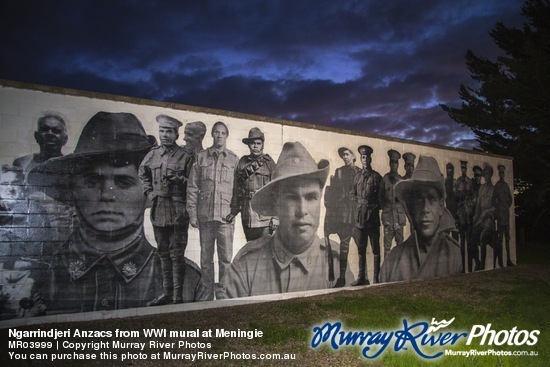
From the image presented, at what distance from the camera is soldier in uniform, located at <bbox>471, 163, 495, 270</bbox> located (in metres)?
12.5

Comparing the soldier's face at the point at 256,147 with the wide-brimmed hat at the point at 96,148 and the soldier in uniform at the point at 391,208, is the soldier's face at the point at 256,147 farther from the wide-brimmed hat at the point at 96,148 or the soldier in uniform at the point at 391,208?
the soldier in uniform at the point at 391,208

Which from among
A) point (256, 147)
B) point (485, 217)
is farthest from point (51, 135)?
point (485, 217)

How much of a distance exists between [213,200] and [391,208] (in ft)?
16.4

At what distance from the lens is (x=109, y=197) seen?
642 centimetres

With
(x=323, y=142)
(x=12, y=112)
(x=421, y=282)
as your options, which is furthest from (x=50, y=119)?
(x=421, y=282)

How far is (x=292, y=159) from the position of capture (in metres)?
8.52

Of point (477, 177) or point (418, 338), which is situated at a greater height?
point (477, 177)

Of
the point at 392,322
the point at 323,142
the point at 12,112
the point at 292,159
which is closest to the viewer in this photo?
the point at 12,112

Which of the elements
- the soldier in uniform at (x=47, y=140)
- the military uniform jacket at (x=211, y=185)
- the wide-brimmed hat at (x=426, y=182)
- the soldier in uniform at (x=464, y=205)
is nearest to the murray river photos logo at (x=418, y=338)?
the military uniform jacket at (x=211, y=185)

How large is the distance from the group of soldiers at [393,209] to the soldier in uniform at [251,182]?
1700 mm

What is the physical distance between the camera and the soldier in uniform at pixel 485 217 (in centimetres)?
1252

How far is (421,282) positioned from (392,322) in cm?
459

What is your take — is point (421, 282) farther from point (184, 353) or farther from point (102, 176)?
point (102, 176)

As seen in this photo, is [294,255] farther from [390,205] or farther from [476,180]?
[476,180]
